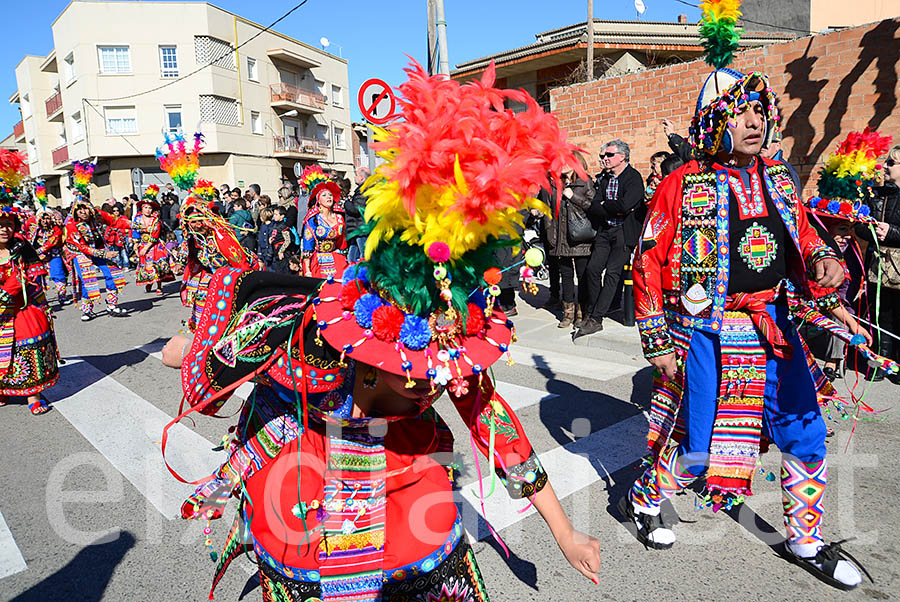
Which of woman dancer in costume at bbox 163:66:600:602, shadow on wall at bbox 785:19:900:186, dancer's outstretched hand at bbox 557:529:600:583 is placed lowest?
dancer's outstretched hand at bbox 557:529:600:583

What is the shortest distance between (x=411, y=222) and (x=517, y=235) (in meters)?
0.28

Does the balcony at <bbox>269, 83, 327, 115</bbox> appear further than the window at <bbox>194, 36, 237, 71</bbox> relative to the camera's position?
Yes

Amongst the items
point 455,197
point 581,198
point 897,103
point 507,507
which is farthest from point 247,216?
point 455,197

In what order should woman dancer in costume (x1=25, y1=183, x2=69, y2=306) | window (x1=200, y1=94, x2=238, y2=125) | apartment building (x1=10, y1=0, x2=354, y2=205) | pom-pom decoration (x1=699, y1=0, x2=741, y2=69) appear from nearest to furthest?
pom-pom decoration (x1=699, y1=0, x2=741, y2=69), woman dancer in costume (x1=25, y1=183, x2=69, y2=306), apartment building (x1=10, y1=0, x2=354, y2=205), window (x1=200, y1=94, x2=238, y2=125)

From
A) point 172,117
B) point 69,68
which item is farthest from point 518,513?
point 69,68

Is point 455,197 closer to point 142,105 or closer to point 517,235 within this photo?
point 517,235

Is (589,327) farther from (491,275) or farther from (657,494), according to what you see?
(491,275)

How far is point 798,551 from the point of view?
2.81 m

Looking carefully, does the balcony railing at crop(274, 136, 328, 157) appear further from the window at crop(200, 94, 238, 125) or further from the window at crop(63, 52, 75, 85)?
the window at crop(63, 52, 75, 85)

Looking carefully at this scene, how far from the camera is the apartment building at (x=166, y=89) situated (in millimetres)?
32594

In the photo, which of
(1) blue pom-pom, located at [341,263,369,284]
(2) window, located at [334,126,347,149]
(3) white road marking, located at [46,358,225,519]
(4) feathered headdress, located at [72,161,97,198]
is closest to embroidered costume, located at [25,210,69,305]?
(3) white road marking, located at [46,358,225,519]

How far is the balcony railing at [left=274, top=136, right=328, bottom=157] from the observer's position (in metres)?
37.1

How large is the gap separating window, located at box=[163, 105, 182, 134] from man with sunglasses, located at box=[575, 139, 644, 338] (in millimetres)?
31690

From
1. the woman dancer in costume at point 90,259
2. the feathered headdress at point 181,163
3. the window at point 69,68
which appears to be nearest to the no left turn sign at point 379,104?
the feathered headdress at point 181,163
